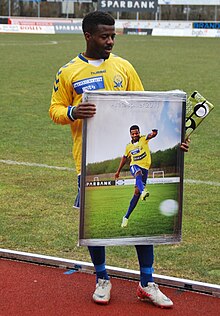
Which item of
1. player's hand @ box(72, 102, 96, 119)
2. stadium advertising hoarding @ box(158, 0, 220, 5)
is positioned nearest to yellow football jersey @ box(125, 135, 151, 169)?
player's hand @ box(72, 102, 96, 119)

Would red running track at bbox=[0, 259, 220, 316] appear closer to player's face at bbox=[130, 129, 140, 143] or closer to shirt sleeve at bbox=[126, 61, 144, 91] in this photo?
player's face at bbox=[130, 129, 140, 143]

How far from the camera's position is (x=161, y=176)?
4.73 m

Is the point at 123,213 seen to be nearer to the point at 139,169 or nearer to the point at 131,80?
the point at 139,169

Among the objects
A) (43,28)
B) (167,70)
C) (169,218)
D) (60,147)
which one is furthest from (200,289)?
(43,28)

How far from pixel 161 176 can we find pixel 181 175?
0.48 ft

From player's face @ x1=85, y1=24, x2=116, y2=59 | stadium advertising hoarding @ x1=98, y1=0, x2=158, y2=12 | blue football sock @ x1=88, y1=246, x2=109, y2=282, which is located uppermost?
stadium advertising hoarding @ x1=98, y1=0, x2=158, y2=12

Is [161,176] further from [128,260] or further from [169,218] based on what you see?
[128,260]

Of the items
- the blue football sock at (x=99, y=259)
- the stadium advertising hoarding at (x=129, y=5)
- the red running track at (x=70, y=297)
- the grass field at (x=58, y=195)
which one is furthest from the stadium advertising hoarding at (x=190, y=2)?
the blue football sock at (x=99, y=259)

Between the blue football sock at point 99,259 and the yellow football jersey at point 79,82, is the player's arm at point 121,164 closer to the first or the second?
the yellow football jersey at point 79,82

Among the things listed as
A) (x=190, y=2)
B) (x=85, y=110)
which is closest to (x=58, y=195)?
(x=85, y=110)

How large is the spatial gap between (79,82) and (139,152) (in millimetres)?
607

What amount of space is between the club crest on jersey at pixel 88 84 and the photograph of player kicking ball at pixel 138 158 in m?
0.38

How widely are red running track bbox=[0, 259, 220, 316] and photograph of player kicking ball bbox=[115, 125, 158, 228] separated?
0.79 metres

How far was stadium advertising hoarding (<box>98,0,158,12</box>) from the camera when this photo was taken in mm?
65562
